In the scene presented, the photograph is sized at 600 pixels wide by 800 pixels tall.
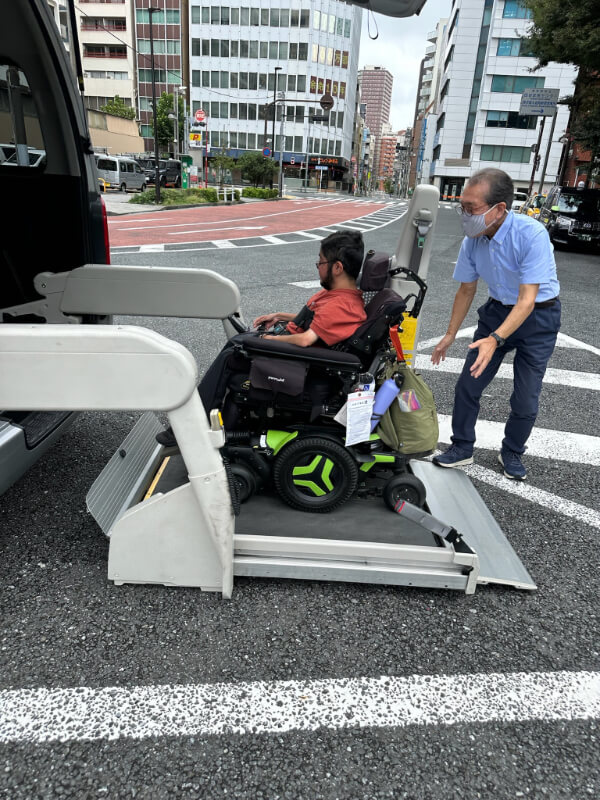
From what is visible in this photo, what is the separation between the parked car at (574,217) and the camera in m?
16.1

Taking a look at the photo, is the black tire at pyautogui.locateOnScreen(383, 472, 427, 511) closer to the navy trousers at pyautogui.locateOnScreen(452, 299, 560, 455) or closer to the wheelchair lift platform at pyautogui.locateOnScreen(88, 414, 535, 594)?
the wheelchair lift platform at pyautogui.locateOnScreen(88, 414, 535, 594)

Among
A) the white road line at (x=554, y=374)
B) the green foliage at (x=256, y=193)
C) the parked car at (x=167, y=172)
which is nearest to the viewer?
the white road line at (x=554, y=374)

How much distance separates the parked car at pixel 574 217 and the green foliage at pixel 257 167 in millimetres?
41455

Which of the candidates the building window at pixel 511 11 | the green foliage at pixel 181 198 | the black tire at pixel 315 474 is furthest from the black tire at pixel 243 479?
the building window at pixel 511 11

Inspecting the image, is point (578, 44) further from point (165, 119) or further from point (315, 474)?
point (165, 119)

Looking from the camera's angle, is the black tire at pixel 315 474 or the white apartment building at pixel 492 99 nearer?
the black tire at pixel 315 474

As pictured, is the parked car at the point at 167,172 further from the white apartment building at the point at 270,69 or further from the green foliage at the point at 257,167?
the white apartment building at the point at 270,69

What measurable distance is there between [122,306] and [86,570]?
164cm

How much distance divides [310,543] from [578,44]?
1925 centimetres

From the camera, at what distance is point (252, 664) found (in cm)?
190

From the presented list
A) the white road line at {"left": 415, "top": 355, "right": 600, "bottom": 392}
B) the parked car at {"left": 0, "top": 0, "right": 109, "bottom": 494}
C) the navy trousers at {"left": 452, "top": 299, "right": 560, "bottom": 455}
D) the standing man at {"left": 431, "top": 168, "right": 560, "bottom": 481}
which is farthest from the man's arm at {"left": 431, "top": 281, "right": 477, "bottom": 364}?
the parked car at {"left": 0, "top": 0, "right": 109, "bottom": 494}

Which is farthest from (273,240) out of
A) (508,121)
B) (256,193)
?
(508,121)

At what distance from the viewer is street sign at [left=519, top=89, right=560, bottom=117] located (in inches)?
986

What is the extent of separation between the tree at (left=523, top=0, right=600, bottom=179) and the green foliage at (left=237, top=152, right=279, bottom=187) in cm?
3656
